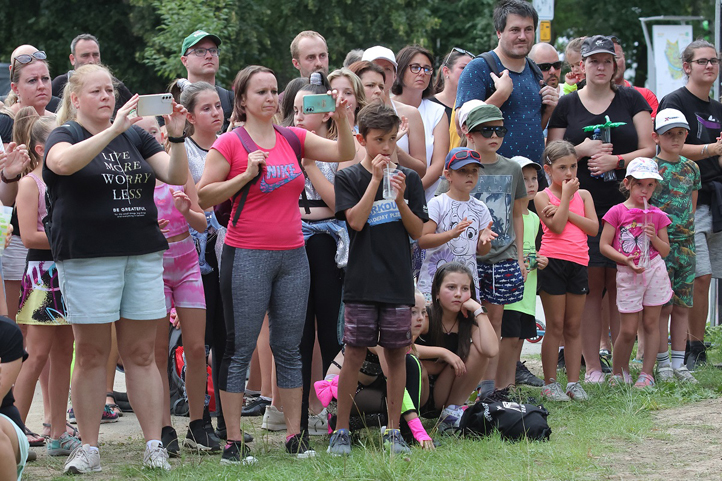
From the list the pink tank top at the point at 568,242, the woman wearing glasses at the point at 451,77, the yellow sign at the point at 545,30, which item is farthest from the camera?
the yellow sign at the point at 545,30

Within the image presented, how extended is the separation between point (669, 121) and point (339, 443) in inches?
153

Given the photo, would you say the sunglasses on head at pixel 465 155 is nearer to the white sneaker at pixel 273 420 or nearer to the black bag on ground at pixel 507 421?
the black bag on ground at pixel 507 421

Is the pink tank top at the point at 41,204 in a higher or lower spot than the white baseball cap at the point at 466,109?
lower

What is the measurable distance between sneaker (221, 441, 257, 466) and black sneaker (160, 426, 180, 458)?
42cm

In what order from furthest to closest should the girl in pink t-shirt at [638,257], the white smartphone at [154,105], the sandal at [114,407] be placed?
the girl in pink t-shirt at [638,257], the sandal at [114,407], the white smartphone at [154,105]

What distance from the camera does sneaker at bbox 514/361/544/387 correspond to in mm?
7468

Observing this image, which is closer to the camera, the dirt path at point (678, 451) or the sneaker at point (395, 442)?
the dirt path at point (678, 451)

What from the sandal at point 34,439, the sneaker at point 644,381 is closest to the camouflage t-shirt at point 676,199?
the sneaker at point 644,381

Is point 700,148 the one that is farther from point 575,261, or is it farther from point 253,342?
point 253,342

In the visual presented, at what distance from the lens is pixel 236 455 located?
505cm

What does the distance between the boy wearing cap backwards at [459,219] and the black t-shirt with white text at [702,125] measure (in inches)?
110

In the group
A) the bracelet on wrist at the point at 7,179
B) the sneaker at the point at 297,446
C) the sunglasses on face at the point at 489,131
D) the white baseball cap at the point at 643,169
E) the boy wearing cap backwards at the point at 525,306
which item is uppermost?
the sunglasses on face at the point at 489,131

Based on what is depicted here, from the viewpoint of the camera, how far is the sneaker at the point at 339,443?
5230 mm

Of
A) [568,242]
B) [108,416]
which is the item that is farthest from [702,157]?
[108,416]
